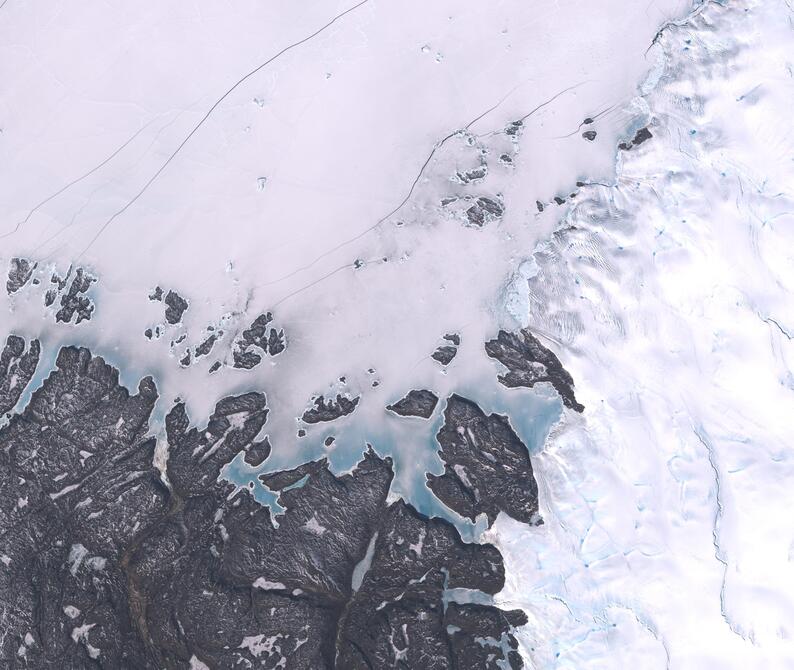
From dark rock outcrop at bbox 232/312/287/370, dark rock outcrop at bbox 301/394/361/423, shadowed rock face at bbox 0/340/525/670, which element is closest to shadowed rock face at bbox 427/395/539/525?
shadowed rock face at bbox 0/340/525/670

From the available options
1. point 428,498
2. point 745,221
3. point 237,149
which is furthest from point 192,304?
point 745,221

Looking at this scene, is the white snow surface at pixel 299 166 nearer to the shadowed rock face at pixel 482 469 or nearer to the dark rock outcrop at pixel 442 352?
the dark rock outcrop at pixel 442 352

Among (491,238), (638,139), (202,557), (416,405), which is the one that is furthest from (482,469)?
(638,139)

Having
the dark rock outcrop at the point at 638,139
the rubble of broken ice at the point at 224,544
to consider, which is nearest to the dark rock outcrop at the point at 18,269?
the rubble of broken ice at the point at 224,544

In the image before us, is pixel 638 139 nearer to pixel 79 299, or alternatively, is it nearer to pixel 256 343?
pixel 256 343

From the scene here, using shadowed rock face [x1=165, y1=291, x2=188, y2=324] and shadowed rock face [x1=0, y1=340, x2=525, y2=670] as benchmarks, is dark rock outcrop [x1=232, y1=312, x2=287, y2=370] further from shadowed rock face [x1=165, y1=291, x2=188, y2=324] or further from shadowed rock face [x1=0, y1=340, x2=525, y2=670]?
shadowed rock face [x1=165, y1=291, x2=188, y2=324]

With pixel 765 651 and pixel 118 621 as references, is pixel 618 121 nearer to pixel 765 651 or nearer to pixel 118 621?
pixel 765 651
